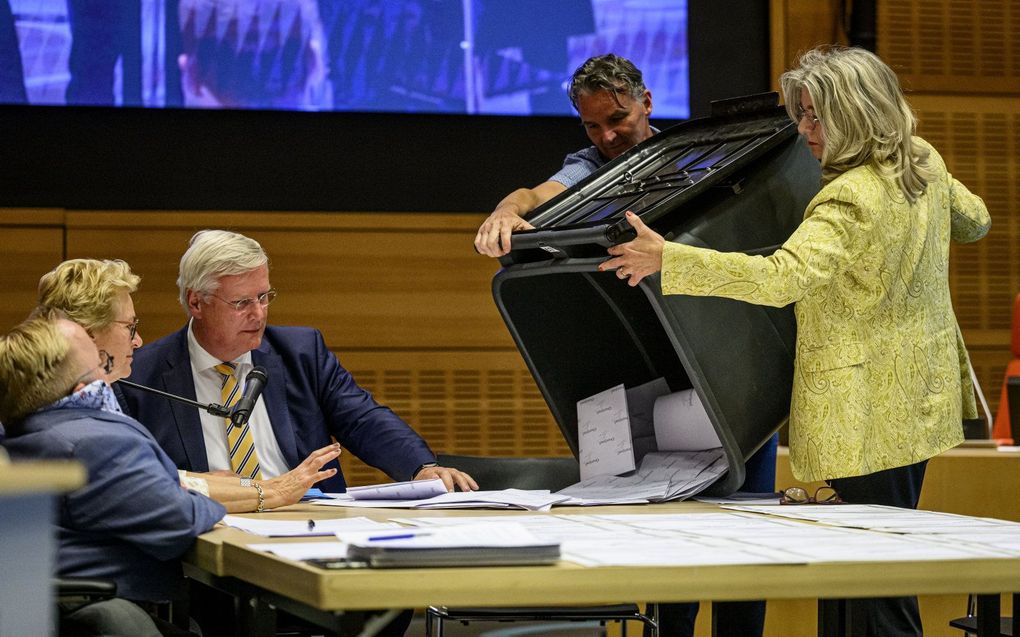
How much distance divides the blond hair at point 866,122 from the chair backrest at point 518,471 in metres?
1.03

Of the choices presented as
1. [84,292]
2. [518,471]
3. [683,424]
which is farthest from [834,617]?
[84,292]

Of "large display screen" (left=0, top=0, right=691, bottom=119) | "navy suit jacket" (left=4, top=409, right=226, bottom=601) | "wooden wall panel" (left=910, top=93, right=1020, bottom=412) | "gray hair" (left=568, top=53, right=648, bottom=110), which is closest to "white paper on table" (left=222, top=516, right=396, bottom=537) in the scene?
"navy suit jacket" (left=4, top=409, right=226, bottom=601)

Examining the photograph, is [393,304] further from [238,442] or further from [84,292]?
[84,292]

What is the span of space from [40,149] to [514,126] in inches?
77.2

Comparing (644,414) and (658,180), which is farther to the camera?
(644,414)

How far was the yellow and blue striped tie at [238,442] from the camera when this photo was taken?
9.91 ft

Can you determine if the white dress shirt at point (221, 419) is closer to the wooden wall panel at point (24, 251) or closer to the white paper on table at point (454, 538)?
the white paper on table at point (454, 538)

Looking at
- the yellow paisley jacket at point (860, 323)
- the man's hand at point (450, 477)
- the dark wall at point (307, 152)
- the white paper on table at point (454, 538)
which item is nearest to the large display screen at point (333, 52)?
the dark wall at point (307, 152)

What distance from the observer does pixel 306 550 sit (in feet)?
5.82

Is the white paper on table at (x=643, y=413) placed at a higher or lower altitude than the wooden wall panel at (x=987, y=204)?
lower

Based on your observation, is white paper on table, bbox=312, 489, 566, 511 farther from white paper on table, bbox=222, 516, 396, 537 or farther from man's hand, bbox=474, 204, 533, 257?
man's hand, bbox=474, 204, 533, 257

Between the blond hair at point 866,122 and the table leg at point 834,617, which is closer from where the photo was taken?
A: the table leg at point 834,617

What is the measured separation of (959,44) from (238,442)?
163 inches

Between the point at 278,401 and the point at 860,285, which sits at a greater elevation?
the point at 860,285
